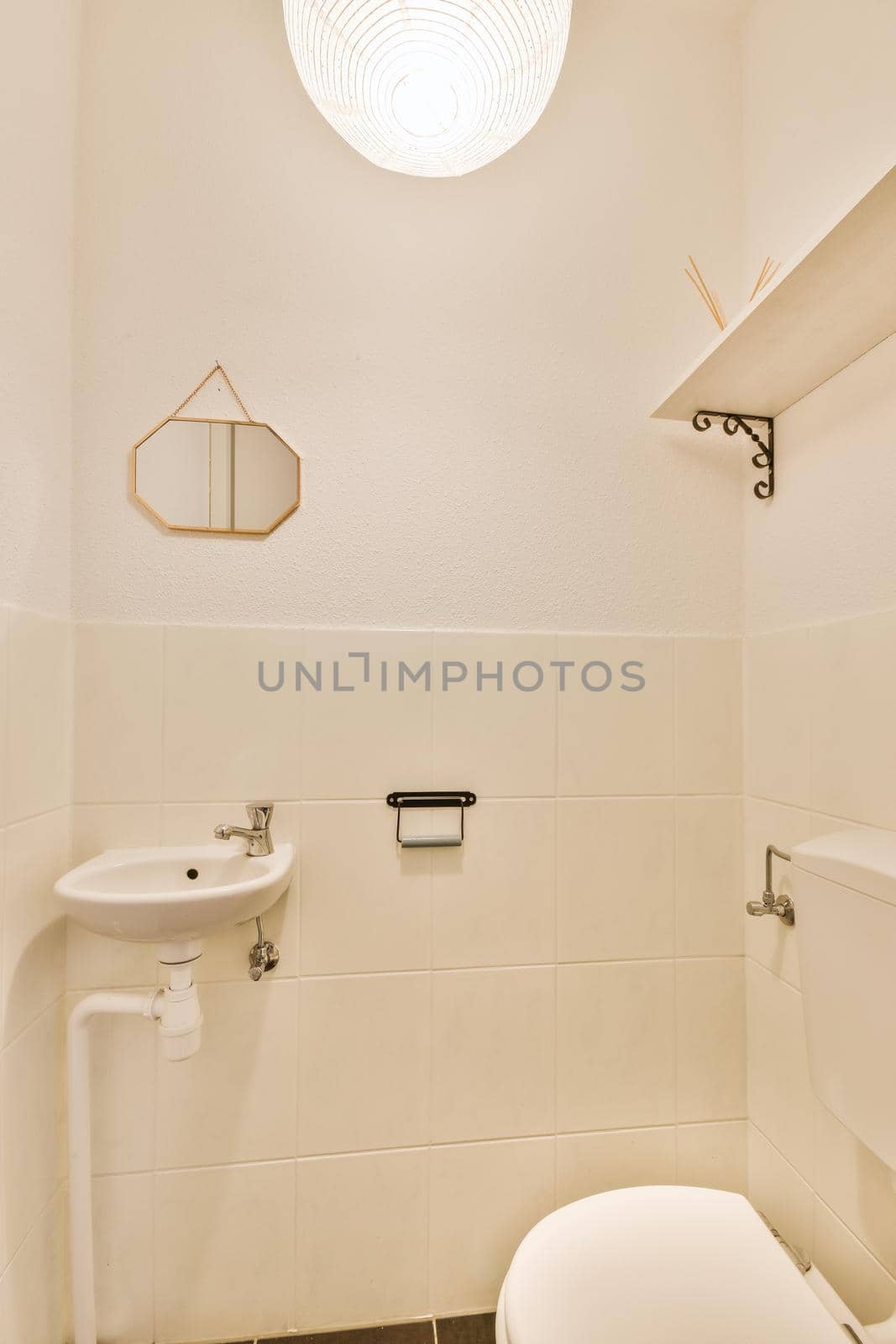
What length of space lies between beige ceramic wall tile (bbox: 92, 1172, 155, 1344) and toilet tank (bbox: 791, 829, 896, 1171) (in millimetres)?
1181

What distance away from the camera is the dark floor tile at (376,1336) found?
1209 millimetres

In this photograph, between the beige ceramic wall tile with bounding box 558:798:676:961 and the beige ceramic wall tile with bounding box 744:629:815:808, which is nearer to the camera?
the beige ceramic wall tile with bounding box 744:629:815:808

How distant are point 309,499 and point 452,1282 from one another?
151 cm

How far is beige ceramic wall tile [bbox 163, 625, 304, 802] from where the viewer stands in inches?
49.0

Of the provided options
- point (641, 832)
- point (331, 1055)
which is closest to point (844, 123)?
point (641, 832)

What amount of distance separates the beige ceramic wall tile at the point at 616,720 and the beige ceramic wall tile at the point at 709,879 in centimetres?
10

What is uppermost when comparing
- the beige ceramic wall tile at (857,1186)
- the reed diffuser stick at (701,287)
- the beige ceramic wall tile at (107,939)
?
the reed diffuser stick at (701,287)

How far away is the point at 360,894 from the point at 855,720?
916 mm

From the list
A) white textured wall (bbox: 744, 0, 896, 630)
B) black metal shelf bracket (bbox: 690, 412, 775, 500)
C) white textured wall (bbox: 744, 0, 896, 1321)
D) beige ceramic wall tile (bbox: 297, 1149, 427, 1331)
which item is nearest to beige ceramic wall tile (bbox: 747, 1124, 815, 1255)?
white textured wall (bbox: 744, 0, 896, 1321)

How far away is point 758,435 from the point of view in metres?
1.38

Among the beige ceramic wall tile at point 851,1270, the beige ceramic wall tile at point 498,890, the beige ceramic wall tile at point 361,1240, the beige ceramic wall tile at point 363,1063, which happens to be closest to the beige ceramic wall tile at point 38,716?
the beige ceramic wall tile at point 363,1063

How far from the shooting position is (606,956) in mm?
1339

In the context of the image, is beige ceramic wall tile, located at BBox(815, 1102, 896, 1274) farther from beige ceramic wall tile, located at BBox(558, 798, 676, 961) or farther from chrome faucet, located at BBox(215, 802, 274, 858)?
chrome faucet, located at BBox(215, 802, 274, 858)

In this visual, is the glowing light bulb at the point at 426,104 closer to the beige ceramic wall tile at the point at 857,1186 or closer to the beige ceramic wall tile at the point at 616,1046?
→ the beige ceramic wall tile at the point at 616,1046
